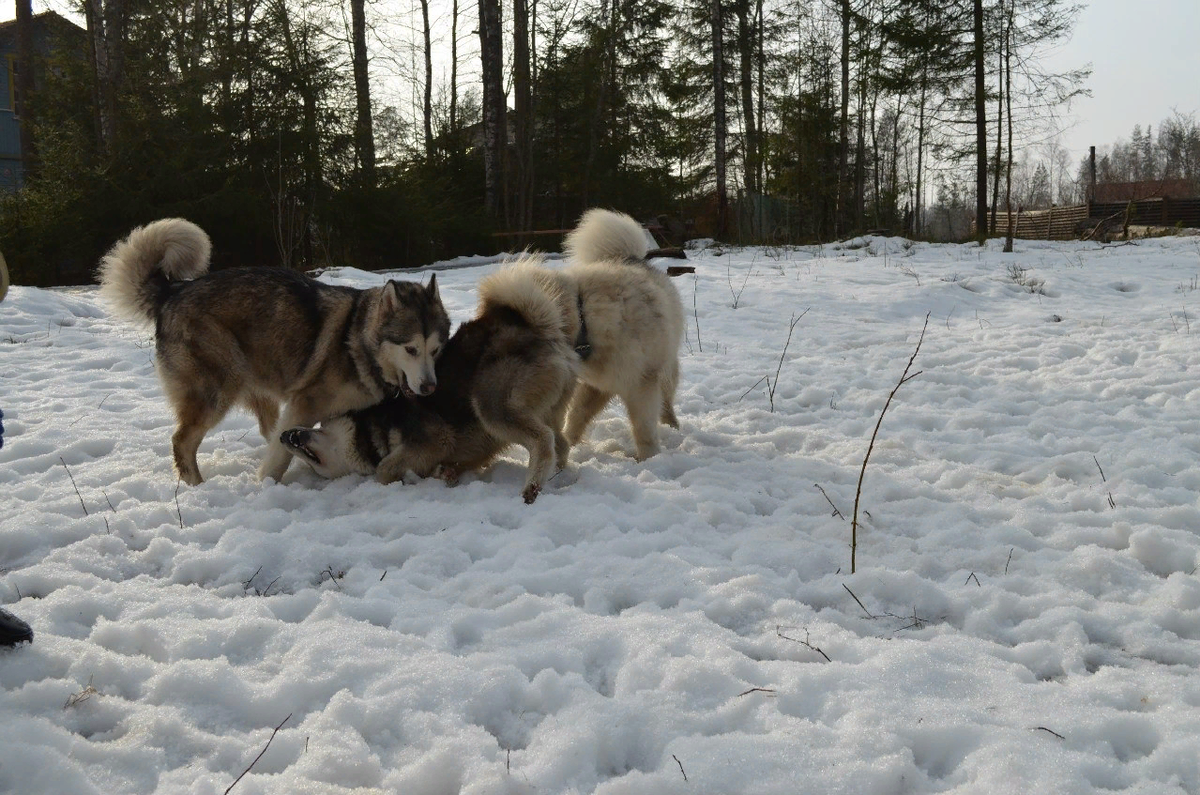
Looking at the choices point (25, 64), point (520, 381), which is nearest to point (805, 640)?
point (520, 381)

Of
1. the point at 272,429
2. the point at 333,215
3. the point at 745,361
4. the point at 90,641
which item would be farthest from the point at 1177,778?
the point at 333,215

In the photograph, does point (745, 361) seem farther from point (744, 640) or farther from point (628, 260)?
point (744, 640)

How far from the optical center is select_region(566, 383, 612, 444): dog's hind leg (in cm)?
557

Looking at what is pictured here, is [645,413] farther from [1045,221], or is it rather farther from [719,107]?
[1045,221]

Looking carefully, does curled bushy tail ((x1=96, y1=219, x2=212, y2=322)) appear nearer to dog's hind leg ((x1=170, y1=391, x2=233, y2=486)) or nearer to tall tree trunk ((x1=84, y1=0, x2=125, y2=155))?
dog's hind leg ((x1=170, y1=391, x2=233, y2=486))

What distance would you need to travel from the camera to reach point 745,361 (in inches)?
300

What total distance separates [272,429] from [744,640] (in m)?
3.95

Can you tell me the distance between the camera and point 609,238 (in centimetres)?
574

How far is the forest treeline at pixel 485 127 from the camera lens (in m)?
13.8

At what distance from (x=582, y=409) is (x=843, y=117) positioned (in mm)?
23486

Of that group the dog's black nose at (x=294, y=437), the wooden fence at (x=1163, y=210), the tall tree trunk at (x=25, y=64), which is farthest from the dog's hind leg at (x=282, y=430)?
the wooden fence at (x=1163, y=210)

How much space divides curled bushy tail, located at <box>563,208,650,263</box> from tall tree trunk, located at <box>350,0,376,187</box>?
10849 millimetres

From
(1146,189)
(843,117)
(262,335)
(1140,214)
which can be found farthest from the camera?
(1146,189)

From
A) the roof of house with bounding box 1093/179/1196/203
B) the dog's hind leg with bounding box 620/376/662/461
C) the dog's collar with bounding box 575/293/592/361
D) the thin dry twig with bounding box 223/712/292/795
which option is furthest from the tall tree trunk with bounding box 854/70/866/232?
the roof of house with bounding box 1093/179/1196/203
